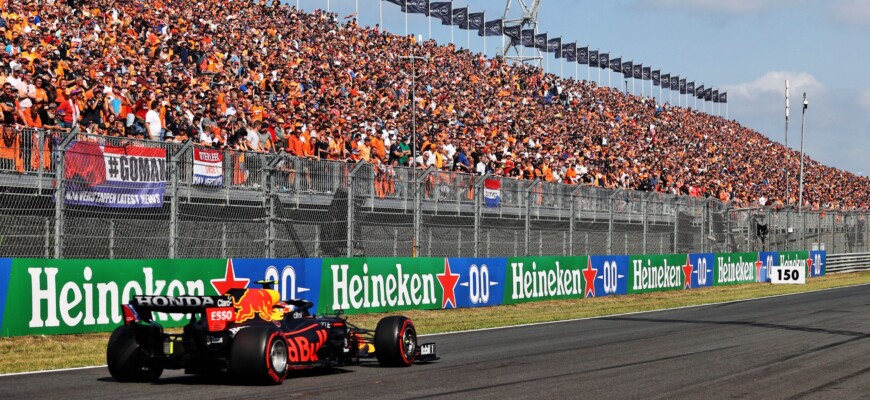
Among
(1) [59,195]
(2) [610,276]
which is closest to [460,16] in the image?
(2) [610,276]

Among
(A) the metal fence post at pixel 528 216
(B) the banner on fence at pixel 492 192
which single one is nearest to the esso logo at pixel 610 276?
(A) the metal fence post at pixel 528 216

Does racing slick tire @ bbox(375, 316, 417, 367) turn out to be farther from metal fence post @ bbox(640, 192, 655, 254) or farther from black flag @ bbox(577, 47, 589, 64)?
black flag @ bbox(577, 47, 589, 64)

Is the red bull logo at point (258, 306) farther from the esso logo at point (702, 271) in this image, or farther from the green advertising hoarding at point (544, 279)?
the esso logo at point (702, 271)

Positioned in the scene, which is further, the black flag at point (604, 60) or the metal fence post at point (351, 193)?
the black flag at point (604, 60)

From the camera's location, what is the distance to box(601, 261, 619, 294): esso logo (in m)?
28.1

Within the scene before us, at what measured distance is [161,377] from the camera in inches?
430

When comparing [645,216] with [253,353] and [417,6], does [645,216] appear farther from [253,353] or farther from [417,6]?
[417,6]

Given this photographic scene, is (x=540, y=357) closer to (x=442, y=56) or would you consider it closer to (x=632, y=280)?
(x=632, y=280)

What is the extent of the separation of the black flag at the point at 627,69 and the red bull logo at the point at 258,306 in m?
70.5

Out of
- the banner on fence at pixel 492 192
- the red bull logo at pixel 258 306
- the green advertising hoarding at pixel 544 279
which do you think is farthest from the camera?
the green advertising hoarding at pixel 544 279

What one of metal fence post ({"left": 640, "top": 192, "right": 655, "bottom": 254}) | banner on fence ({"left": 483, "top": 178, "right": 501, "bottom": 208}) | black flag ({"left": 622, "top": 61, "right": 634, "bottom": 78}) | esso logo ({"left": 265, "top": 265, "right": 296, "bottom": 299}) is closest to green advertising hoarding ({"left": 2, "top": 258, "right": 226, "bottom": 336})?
esso logo ({"left": 265, "top": 265, "right": 296, "bottom": 299})

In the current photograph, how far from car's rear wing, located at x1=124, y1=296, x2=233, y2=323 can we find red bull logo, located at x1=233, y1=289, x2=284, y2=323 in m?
0.18

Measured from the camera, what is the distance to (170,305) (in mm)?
9695

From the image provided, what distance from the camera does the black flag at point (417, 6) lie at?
178 feet
